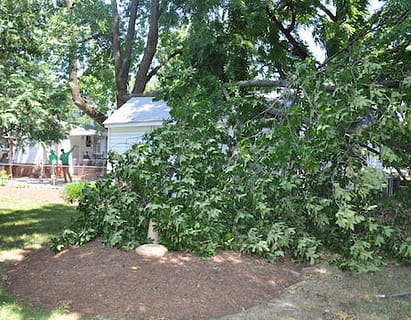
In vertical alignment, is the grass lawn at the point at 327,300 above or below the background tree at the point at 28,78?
below

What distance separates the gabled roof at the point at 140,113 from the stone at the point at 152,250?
6.59 meters

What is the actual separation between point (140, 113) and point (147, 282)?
8.73 m

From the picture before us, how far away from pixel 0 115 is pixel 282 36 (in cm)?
742

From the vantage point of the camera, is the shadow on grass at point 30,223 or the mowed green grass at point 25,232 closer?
the mowed green grass at point 25,232

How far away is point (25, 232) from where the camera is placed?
750cm

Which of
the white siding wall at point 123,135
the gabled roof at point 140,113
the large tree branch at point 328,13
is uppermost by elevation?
the large tree branch at point 328,13

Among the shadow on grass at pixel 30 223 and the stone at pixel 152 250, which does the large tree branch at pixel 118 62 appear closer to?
the shadow on grass at pixel 30 223

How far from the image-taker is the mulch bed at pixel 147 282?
3.89 meters

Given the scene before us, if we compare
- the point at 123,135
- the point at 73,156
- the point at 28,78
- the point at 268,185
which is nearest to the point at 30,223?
the point at 28,78

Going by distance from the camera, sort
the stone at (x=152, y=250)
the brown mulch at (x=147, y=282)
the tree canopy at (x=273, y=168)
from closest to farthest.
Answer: the brown mulch at (x=147, y=282), the tree canopy at (x=273, y=168), the stone at (x=152, y=250)

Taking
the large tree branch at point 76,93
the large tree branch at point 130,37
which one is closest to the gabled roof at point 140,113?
the large tree branch at point 130,37

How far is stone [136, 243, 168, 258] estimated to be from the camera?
5.18 m

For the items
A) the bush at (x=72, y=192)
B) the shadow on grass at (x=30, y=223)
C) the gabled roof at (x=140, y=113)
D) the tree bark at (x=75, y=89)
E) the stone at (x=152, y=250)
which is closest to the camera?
the stone at (x=152, y=250)

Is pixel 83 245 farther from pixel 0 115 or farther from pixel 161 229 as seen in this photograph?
pixel 0 115
